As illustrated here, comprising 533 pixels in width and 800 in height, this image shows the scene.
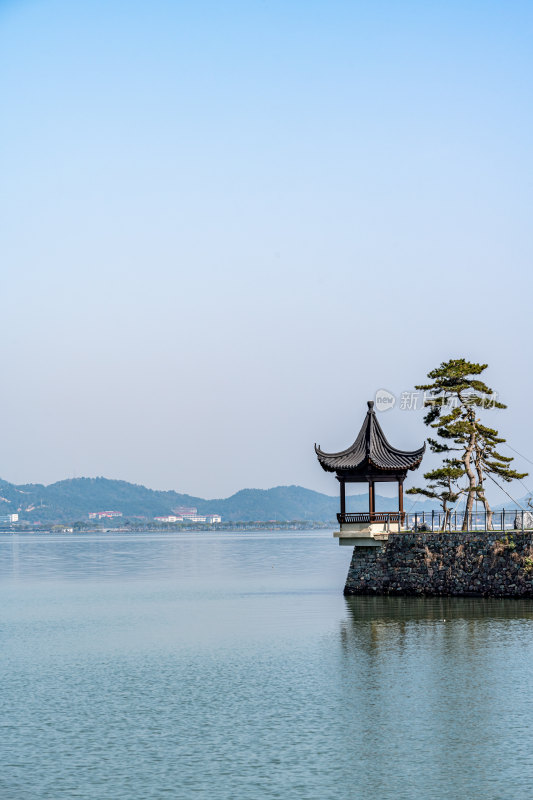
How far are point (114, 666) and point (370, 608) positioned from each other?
14085 millimetres

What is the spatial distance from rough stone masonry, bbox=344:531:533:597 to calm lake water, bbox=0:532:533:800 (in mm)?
862

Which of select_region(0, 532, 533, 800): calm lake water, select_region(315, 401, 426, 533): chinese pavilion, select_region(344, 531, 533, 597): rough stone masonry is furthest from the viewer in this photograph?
select_region(315, 401, 426, 533): chinese pavilion

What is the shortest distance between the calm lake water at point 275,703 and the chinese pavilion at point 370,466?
347 centimetres

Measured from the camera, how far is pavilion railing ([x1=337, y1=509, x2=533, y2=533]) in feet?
135

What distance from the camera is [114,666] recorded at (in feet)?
93.0

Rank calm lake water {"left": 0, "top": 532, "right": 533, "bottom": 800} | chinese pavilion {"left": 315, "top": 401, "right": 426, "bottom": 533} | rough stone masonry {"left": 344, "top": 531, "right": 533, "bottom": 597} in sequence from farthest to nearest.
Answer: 1. chinese pavilion {"left": 315, "top": 401, "right": 426, "bottom": 533}
2. rough stone masonry {"left": 344, "top": 531, "right": 533, "bottom": 597}
3. calm lake water {"left": 0, "top": 532, "right": 533, "bottom": 800}

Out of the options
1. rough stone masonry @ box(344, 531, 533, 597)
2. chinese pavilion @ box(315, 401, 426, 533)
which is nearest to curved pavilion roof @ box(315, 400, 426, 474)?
chinese pavilion @ box(315, 401, 426, 533)

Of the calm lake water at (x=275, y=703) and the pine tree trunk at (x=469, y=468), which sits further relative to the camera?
the pine tree trunk at (x=469, y=468)

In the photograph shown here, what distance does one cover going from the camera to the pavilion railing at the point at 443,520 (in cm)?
4116

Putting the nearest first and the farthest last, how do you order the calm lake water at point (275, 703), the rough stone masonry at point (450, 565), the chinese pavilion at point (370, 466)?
1. the calm lake water at point (275, 703)
2. the rough stone masonry at point (450, 565)
3. the chinese pavilion at point (370, 466)

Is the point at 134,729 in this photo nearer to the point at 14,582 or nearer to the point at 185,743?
the point at 185,743

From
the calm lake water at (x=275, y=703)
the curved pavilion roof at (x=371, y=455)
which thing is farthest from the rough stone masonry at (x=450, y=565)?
the curved pavilion roof at (x=371, y=455)

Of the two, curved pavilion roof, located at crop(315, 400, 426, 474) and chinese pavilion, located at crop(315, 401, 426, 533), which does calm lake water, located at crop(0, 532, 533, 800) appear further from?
curved pavilion roof, located at crop(315, 400, 426, 474)

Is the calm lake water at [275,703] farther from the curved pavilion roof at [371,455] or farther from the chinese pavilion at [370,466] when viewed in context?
the curved pavilion roof at [371,455]
